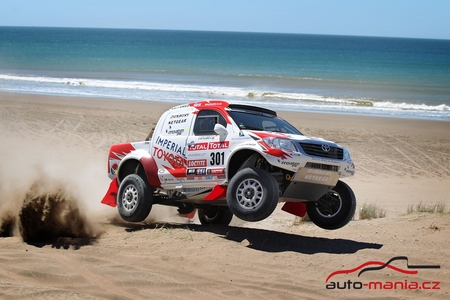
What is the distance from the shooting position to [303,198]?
31.0 ft

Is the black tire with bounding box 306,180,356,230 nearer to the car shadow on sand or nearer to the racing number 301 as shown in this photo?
the car shadow on sand

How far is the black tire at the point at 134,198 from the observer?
10.4m

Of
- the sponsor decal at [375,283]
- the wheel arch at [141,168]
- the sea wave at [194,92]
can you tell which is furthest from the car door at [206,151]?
the sea wave at [194,92]

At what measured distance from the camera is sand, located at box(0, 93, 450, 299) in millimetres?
7324

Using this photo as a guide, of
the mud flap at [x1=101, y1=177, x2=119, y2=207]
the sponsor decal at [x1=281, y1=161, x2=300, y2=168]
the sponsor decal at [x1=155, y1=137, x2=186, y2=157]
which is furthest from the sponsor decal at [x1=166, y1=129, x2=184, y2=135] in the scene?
the sponsor decal at [x1=281, y1=161, x2=300, y2=168]

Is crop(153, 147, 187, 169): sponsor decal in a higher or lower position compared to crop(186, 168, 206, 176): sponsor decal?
higher

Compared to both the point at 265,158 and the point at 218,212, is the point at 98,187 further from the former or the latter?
the point at 265,158

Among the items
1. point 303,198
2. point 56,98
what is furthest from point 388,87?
point 303,198

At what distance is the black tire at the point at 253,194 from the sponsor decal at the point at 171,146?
1376mm

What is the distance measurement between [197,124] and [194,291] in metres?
3.57

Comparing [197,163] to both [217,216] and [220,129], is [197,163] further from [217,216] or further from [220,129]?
[217,216]

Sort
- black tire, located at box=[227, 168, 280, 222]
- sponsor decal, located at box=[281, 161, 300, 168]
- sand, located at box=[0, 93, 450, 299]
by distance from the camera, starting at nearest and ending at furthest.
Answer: sand, located at box=[0, 93, 450, 299], black tire, located at box=[227, 168, 280, 222], sponsor decal, located at box=[281, 161, 300, 168]

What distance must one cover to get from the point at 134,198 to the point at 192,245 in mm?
1857

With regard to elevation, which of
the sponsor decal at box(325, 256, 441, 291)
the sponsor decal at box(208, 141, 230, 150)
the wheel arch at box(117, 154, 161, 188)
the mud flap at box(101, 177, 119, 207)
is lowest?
the sponsor decal at box(325, 256, 441, 291)
